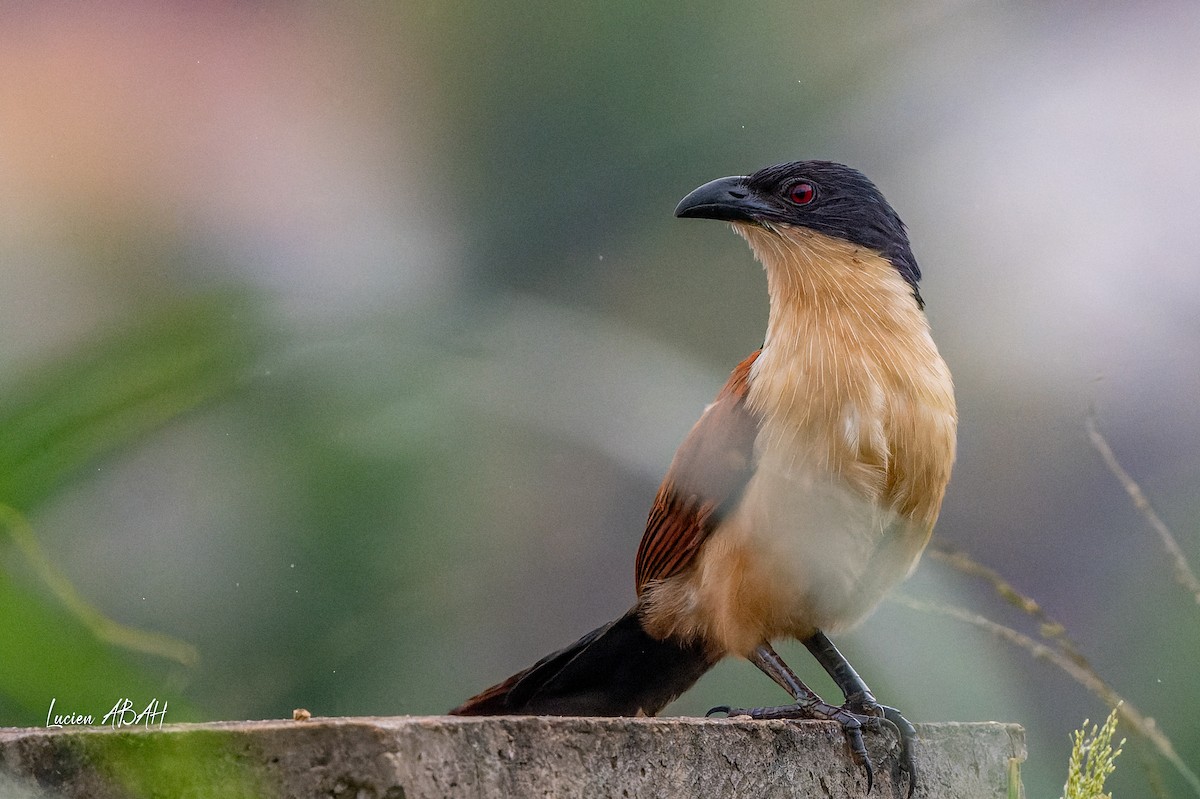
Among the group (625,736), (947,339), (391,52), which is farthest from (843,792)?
(391,52)

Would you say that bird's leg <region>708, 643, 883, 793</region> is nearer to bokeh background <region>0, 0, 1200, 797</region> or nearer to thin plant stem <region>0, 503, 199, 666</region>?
→ bokeh background <region>0, 0, 1200, 797</region>

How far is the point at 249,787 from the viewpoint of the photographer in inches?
23.1

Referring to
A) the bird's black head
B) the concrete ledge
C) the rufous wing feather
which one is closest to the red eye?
the bird's black head

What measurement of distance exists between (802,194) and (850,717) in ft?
2.03

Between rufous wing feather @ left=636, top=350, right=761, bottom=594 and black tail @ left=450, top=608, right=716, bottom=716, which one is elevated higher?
rufous wing feather @ left=636, top=350, right=761, bottom=594

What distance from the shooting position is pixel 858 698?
1095 mm

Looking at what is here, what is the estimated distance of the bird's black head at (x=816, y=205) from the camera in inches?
48.8

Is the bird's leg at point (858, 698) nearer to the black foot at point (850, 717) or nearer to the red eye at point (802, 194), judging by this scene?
the black foot at point (850, 717)

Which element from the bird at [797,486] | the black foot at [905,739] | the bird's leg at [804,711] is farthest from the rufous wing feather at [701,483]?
the black foot at [905,739]

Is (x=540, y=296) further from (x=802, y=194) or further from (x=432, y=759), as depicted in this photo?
(x=432, y=759)

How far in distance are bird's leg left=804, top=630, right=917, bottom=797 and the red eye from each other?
1.67 feet

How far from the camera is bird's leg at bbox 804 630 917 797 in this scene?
98 cm

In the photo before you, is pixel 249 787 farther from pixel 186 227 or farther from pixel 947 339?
pixel 947 339
